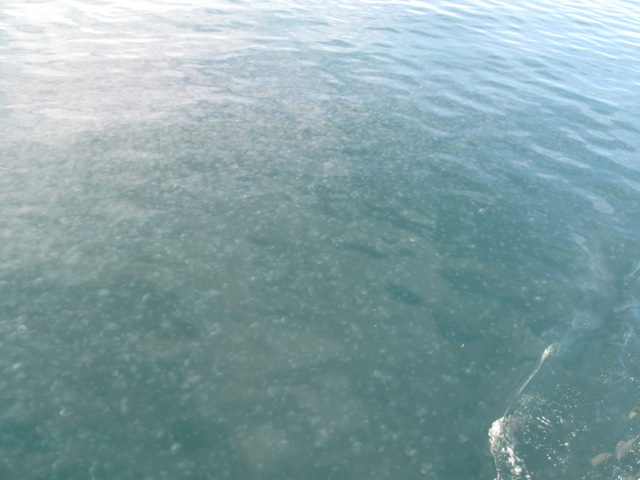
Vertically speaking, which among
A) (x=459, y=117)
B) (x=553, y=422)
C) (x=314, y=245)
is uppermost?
(x=459, y=117)

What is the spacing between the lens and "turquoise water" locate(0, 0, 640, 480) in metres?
3.33

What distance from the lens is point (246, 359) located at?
3799 mm

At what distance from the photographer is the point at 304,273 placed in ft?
15.2

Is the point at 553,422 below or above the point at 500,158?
below

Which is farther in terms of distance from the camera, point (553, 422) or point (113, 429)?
point (553, 422)

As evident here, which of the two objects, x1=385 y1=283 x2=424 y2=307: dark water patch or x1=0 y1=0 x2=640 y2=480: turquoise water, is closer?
x1=0 y1=0 x2=640 y2=480: turquoise water

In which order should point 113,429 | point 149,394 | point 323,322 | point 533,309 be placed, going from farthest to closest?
point 533,309 → point 323,322 → point 149,394 → point 113,429

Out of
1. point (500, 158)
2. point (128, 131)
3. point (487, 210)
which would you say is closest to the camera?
point (487, 210)

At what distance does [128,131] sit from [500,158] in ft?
16.0

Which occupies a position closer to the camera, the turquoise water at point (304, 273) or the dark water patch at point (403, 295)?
the turquoise water at point (304, 273)

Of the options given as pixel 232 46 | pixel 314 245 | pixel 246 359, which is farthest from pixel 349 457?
pixel 232 46

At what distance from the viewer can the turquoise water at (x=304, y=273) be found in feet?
10.9

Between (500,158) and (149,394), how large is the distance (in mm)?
5496

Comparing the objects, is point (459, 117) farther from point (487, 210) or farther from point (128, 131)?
point (128, 131)
